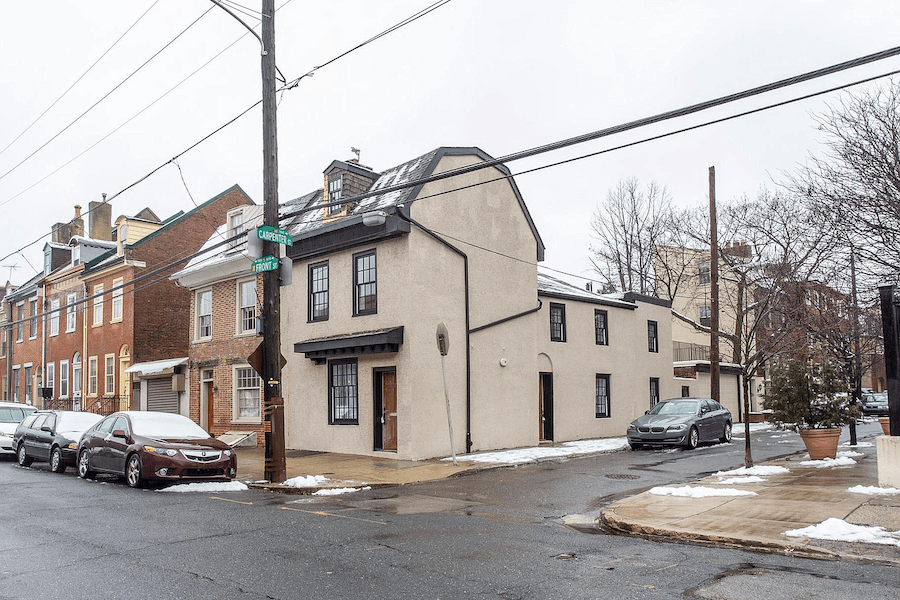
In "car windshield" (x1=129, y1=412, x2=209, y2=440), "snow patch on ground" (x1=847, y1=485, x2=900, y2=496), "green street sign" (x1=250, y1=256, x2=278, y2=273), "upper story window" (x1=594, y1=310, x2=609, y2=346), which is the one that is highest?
"green street sign" (x1=250, y1=256, x2=278, y2=273)

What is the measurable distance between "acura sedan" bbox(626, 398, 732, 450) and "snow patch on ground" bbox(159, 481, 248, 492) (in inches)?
450

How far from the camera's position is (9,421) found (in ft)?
A: 72.4

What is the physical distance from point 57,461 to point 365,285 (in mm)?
8310

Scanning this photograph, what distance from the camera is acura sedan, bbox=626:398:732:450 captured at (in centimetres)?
2041

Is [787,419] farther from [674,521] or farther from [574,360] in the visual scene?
[574,360]

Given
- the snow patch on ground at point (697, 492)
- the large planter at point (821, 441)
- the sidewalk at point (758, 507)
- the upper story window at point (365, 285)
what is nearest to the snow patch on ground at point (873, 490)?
the sidewalk at point (758, 507)

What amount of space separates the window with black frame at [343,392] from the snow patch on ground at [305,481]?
4988mm

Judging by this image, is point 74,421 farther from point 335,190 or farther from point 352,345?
point 335,190

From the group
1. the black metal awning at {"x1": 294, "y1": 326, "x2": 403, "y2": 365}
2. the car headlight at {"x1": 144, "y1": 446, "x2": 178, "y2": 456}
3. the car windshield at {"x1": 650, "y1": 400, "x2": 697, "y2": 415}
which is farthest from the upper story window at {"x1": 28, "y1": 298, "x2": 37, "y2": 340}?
the car windshield at {"x1": 650, "y1": 400, "x2": 697, "y2": 415}

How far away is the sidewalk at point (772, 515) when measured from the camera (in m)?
7.66

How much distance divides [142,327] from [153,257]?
3.10 meters

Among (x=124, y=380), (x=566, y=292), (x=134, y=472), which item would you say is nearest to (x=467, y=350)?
(x=566, y=292)

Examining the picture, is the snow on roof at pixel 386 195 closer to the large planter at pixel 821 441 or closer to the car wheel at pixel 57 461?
the car wheel at pixel 57 461

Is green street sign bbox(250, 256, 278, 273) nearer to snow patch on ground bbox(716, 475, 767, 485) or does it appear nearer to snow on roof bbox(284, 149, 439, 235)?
snow on roof bbox(284, 149, 439, 235)
